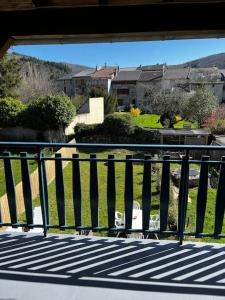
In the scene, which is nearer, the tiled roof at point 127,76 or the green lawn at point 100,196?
the green lawn at point 100,196

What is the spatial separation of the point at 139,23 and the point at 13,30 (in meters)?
1.05

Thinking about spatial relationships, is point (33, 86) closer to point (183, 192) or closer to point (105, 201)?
point (105, 201)

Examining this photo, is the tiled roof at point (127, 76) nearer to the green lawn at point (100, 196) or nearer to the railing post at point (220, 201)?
the green lawn at point (100, 196)

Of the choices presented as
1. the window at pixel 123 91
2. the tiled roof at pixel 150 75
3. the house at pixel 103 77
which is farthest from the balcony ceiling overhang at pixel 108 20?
the window at pixel 123 91

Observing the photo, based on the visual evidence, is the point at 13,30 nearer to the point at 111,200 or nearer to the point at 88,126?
the point at 111,200

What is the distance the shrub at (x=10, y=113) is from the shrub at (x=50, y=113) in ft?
2.37

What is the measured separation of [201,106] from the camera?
22.3 m

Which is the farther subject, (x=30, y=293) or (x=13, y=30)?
(x=13, y=30)

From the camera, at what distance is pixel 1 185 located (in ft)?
37.2

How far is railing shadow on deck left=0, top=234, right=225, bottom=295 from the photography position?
2.36 meters

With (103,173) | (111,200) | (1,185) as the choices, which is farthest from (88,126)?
(111,200)

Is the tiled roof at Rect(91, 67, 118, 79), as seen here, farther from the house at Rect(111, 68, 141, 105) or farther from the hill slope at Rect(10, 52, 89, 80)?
the hill slope at Rect(10, 52, 89, 80)

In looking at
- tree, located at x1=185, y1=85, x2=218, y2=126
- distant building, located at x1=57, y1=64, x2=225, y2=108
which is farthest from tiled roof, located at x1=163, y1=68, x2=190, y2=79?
tree, located at x1=185, y1=85, x2=218, y2=126

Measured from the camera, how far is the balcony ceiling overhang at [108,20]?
221 centimetres
